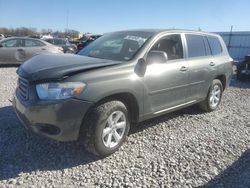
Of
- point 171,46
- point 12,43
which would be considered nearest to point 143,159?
point 171,46

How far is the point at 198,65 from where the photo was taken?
5445mm

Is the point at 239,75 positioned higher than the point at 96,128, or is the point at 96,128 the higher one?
the point at 96,128

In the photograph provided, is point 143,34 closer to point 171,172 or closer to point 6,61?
point 171,172

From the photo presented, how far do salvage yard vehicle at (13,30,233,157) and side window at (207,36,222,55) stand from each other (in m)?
0.64

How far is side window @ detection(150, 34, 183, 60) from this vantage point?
4741 mm

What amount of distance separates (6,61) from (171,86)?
9.77 m

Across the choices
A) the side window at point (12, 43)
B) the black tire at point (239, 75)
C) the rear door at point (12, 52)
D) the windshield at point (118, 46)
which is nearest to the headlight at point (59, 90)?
the windshield at point (118, 46)

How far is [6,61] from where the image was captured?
1236 centimetres

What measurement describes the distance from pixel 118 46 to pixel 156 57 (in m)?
0.78

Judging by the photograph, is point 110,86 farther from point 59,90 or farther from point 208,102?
point 208,102

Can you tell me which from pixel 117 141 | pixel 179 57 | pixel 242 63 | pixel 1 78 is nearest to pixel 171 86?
pixel 179 57

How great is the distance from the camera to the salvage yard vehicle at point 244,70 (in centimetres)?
1171

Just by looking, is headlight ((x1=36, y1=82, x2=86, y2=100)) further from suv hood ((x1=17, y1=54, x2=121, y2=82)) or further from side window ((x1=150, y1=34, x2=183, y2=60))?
side window ((x1=150, y1=34, x2=183, y2=60))

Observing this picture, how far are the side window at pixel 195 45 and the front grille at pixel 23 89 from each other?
9.93 ft
